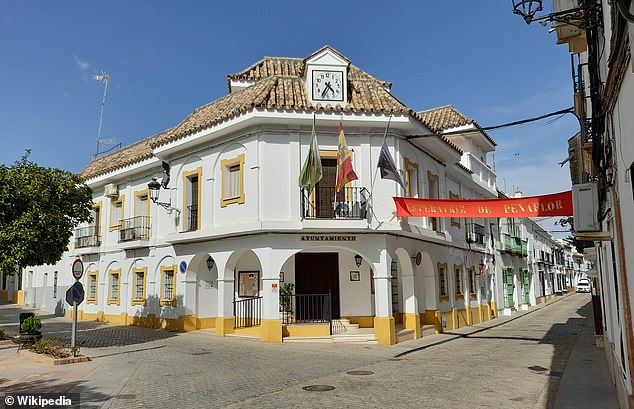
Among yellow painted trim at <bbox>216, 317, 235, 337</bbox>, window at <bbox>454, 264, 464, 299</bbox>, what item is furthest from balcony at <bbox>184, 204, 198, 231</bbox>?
window at <bbox>454, 264, 464, 299</bbox>

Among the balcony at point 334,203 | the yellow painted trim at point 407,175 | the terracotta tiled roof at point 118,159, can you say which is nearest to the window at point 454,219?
the yellow painted trim at point 407,175

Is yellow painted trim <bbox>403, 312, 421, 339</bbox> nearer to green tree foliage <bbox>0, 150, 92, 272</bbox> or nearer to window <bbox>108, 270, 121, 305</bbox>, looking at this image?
green tree foliage <bbox>0, 150, 92, 272</bbox>

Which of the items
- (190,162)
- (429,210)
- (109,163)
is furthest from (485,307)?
(109,163)

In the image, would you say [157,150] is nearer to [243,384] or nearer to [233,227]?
[233,227]

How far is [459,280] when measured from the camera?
23.2 m

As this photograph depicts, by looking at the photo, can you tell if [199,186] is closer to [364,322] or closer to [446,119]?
[364,322]

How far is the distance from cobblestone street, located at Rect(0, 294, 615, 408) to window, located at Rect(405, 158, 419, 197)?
532cm

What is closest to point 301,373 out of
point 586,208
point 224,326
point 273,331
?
point 273,331

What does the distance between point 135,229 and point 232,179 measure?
22.4 feet

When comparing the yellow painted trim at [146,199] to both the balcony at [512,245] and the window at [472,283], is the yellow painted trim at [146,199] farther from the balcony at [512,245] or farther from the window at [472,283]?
the balcony at [512,245]

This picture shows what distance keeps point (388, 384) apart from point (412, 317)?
7652 millimetres

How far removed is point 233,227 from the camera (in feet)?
52.9

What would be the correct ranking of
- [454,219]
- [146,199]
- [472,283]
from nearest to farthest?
[146,199] < [454,219] < [472,283]

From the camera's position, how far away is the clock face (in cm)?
1662
